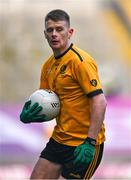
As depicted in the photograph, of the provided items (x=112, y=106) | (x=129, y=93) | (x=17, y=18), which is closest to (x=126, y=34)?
(x=129, y=93)

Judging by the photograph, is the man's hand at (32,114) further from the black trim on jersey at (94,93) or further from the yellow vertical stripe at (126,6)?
the yellow vertical stripe at (126,6)

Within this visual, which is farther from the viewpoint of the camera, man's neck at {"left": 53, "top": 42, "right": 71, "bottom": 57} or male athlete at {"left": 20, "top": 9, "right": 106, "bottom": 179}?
man's neck at {"left": 53, "top": 42, "right": 71, "bottom": 57}

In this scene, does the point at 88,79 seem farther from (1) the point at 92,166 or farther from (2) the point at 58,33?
(1) the point at 92,166

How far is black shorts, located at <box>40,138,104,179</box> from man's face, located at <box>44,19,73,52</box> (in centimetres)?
86

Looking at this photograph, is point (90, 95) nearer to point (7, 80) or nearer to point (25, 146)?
point (25, 146)

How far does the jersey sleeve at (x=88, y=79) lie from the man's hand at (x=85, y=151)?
0.39m

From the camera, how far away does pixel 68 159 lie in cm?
678

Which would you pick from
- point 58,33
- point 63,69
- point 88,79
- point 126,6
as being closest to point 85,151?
point 88,79

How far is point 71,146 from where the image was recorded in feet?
22.1

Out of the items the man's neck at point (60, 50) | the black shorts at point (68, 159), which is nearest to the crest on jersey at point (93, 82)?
the man's neck at point (60, 50)

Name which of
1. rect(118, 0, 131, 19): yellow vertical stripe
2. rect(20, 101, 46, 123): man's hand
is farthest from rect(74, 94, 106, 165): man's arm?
rect(118, 0, 131, 19): yellow vertical stripe

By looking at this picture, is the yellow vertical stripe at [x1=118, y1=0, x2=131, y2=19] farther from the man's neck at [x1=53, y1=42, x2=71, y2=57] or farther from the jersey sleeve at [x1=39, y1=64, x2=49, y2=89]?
the man's neck at [x1=53, y1=42, x2=71, y2=57]

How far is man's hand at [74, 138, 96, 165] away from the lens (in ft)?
21.1

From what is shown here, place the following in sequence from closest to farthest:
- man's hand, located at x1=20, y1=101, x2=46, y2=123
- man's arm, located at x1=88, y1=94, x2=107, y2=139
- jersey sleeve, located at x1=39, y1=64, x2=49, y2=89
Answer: man's arm, located at x1=88, y1=94, x2=107, y2=139 → man's hand, located at x1=20, y1=101, x2=46, y2=123 → jersey sleeve, located at x1=39, y1=64, x2=49, y2=89
